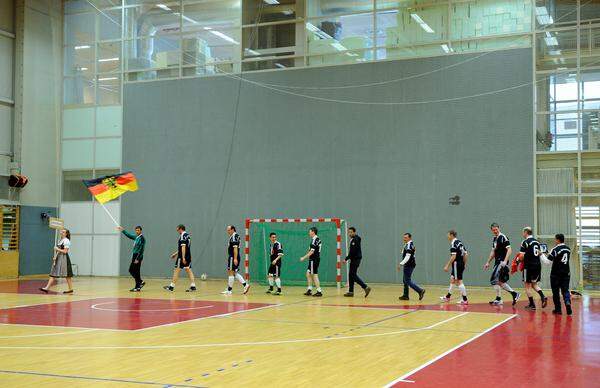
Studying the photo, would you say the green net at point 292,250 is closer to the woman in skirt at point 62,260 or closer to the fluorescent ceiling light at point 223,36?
the woman in skirt at point 62,260

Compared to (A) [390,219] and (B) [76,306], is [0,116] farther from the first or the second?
(A) [390,219]

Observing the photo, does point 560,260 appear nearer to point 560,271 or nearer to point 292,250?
point 560,271

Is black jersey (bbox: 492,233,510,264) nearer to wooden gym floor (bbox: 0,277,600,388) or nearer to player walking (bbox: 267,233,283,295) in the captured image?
wooden gym floor (bbox: 0,277,600,388)

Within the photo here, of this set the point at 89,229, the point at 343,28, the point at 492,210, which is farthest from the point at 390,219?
the point at 89,229

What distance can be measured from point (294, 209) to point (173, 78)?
27.2 ft

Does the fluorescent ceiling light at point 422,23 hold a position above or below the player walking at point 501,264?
above

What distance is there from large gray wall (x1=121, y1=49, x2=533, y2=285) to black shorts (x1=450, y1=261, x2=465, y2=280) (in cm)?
581

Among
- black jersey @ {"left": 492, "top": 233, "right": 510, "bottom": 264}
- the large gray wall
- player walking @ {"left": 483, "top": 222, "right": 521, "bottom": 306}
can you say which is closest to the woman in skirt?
the large gray wall

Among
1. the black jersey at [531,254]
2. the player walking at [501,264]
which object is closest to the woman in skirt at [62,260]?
the player walking at [501,264]

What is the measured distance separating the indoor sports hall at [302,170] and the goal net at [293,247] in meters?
0.08

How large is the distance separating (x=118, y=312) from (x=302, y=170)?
495 inches

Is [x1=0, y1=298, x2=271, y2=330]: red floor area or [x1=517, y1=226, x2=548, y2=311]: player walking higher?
[x1=517, y1=226, x2=548, y2=311]: player walking

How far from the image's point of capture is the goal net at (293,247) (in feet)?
81.8

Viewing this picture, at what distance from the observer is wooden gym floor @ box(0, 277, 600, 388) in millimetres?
8758
